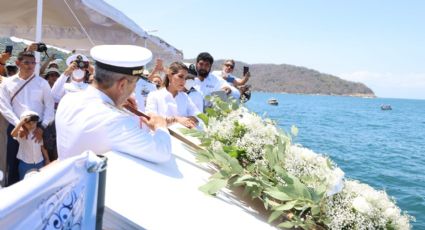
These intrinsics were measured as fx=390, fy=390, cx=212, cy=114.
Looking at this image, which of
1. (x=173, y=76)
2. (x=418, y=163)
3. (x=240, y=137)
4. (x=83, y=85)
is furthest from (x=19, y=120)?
(x=418, y=163)

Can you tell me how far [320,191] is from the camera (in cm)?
179

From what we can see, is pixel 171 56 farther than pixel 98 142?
Yes

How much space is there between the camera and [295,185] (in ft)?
5.95

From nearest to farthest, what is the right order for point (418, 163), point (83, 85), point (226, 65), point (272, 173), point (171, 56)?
1. point (272, 173)
2. point (83, 85)
3. point (226, 65)
4. point (171, 56)
5. point (418, 163)

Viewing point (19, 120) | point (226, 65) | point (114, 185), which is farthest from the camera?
point (226, 65)

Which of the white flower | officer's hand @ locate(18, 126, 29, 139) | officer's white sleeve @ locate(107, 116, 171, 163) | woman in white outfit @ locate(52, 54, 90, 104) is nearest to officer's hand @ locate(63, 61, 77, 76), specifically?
woman in white outfit @ locate(52, 54, 90, 104)

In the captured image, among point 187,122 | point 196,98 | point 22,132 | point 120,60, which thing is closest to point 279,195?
point 120,60

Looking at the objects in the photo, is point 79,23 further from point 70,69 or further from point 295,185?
point 295,185

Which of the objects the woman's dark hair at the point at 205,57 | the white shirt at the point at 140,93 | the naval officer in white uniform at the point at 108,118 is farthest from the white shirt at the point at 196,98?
the naval officer in white uniform at the point at 108,118

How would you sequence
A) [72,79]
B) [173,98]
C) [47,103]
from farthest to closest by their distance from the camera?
[72,79] < [47,103] < [173,98]

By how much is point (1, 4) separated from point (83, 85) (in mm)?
3172

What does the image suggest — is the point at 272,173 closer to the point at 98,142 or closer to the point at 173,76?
the point at 98,142

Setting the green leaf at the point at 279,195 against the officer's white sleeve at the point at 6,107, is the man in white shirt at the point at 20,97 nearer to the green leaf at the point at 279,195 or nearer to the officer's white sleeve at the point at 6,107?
the officer's white sleeve at the point at 6,107

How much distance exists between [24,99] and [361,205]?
3.42 m
